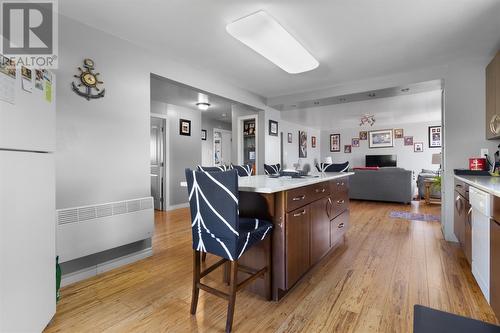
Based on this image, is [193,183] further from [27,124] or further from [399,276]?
[399,276]

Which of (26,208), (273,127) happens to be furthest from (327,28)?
(273,127)

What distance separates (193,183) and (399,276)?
6.48 ft

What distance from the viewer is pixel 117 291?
194cm

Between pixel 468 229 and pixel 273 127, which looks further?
pixel 273 127

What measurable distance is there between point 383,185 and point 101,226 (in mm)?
5663

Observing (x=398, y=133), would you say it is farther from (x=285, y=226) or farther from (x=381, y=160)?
(x=285, y=226)

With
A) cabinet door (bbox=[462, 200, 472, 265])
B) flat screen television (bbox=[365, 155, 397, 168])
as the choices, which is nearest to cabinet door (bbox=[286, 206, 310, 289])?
cabinet door (bbox=[462, 200, 472, 265])

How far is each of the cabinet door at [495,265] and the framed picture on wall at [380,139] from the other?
7763 mm

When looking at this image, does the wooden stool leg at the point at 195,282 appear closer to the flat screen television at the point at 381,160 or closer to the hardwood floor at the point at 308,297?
the hardwood floor at the point at 308,297

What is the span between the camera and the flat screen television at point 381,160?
324 inches

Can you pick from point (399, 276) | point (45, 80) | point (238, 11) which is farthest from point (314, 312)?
point (238, 11)

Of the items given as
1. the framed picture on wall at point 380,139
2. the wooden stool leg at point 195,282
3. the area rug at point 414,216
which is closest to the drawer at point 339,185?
the wooden stool leg at point 195,282

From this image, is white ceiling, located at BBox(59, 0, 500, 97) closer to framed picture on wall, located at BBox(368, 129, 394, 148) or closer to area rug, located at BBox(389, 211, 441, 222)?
area rug, located at BBox(389, 211, 441, 222)

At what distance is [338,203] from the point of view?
108 inches
